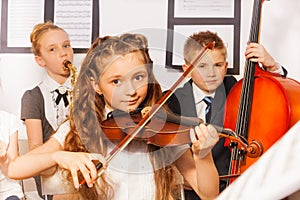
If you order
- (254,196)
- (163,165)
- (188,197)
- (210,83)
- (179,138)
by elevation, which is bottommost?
(188,197)

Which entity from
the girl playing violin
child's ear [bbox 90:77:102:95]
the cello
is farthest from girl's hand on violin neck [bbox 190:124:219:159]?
child's ear [bbox 90:77:102:95]

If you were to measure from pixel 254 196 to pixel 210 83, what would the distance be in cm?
152

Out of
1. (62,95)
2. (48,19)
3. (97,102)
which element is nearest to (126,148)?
(97,102)

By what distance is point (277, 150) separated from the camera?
0.12 m

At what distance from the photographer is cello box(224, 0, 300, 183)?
1337mm

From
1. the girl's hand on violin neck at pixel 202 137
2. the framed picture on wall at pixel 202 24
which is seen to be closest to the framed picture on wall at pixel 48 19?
the framed picture on wall at pixel 202 24

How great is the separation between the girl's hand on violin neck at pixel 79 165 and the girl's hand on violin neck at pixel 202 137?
26 cm

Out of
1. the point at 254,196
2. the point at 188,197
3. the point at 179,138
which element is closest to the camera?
the point at 254,196

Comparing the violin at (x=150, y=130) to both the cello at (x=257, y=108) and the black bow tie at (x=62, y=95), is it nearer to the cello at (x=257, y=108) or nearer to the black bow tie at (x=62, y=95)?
the cello at (x=257, y=108)

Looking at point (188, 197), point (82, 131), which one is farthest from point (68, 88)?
point (188, 197)

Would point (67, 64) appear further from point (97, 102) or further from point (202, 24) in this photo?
point (202, 24)

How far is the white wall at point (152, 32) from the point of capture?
5.28 ft

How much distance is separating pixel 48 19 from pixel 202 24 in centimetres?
53

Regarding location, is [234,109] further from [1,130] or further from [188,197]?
[1,130]
